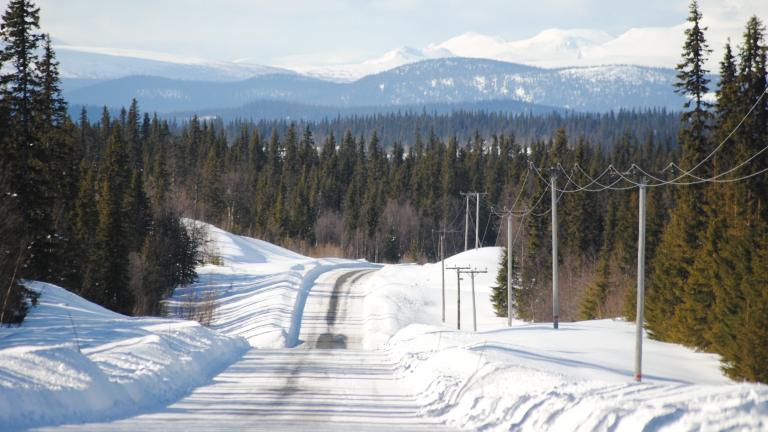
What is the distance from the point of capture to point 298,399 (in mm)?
15125

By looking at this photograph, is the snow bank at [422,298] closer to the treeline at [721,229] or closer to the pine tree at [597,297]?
the pine tree at [597,297]

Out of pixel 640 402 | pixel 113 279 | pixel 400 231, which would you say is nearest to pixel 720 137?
pixel 640 402

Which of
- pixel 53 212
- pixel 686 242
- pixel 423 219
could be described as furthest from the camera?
pixel 423 219

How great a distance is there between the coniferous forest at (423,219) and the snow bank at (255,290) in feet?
11.2

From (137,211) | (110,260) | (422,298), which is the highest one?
(137,211)

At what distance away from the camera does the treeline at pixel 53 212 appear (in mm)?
29894

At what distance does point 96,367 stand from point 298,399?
389cm

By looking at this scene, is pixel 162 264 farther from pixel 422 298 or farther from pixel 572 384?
pixel 572 384

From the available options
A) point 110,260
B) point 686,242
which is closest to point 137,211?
point 110,260

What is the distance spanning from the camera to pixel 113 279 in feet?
151

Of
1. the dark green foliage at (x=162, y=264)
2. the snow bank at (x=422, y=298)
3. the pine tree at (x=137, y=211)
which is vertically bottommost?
the snow bank at (x=422, y=298)

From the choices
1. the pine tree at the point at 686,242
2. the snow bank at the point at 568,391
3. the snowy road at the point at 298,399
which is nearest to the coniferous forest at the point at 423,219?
the pine tree at the point at 686,242

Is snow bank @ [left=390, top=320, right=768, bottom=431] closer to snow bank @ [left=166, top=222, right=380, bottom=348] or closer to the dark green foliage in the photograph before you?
snow bank @ [left=166, top=222, right=380, bottom=348]

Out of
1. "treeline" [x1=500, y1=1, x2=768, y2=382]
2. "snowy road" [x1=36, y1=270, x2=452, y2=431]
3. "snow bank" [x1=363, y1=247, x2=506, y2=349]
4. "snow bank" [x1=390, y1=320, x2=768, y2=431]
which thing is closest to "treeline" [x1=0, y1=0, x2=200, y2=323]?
"snowy road" [x1=36, y1=270, x2=452, y2=431]
